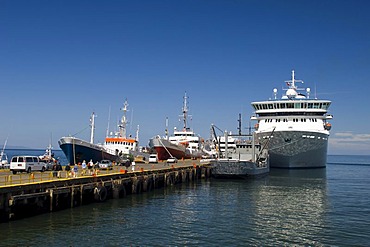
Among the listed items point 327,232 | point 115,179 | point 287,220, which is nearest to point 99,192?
point 115,179

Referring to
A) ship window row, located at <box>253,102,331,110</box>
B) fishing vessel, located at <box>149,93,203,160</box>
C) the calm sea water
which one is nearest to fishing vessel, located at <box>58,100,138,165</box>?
fishing vessel, located at <box>149,93,203,160</box>

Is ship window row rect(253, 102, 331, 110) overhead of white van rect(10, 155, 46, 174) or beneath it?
overhead

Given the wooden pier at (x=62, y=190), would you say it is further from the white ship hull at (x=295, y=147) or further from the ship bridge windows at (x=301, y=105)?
the ship bridge windows at (x=301, y=105)

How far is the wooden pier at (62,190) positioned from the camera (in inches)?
986

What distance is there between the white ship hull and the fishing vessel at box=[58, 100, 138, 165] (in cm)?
2762

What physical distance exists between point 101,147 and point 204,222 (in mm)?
40173

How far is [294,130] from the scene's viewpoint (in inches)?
2778

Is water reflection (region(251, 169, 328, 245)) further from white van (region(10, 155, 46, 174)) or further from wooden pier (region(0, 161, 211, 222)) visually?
white van (region(10, 155, 46, 174))

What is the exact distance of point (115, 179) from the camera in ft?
124

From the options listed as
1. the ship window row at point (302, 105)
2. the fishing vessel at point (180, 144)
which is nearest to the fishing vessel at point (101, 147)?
the fishing vessel at point (180, 144)

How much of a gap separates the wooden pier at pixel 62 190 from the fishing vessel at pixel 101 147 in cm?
1480

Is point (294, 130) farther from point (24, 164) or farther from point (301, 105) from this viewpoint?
point (24, 164)

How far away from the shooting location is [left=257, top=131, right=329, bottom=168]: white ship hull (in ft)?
234

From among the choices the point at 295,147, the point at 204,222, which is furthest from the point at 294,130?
the point at 204,222
